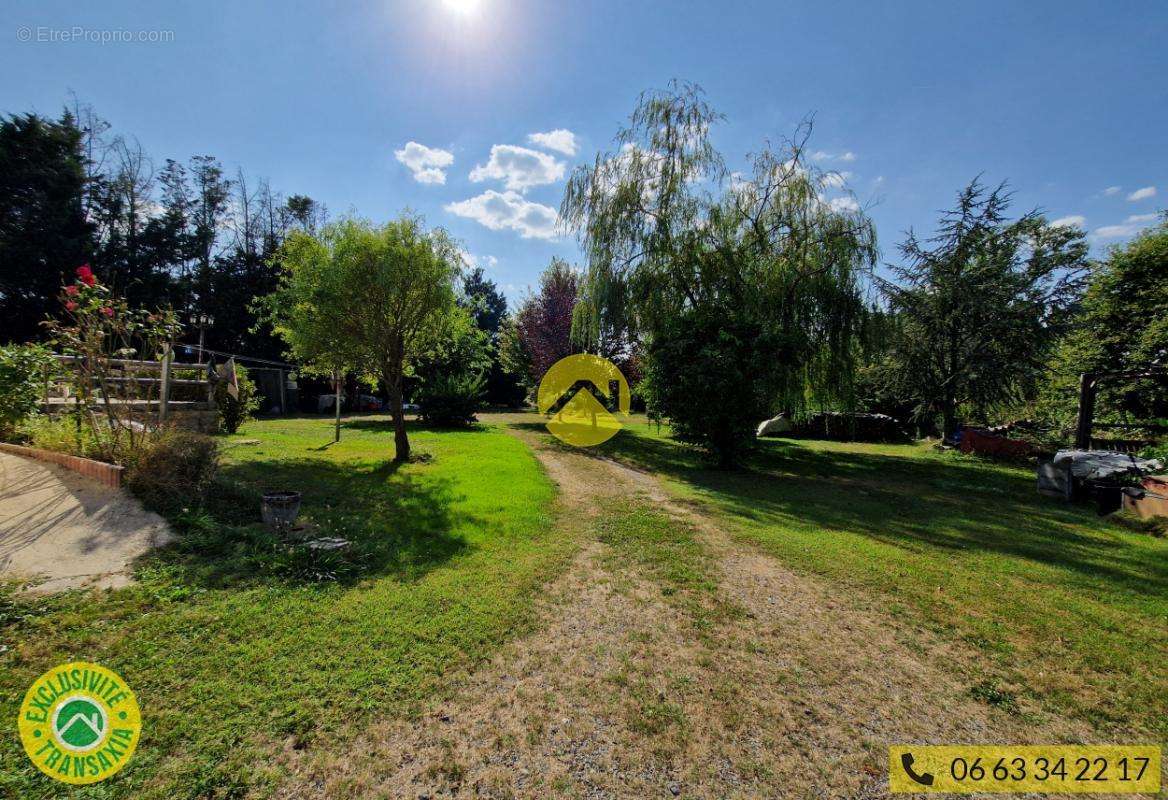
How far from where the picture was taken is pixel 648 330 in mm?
13078

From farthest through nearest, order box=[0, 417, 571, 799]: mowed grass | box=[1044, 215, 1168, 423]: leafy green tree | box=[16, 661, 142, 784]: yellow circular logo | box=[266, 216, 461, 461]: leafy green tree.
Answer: box=[1044, 215, 1168, 423]: leafy green tree
box=[266, 216, 461, 461]: leafy green tree
box=[0, 417, 571, 799]: mowed grass
box=[16, 661, 142, 784]: yellow circular logo

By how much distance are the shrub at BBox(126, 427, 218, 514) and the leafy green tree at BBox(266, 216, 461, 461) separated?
13.9 feet

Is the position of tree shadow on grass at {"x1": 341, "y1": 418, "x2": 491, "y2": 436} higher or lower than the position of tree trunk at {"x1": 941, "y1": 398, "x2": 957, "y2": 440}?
lower

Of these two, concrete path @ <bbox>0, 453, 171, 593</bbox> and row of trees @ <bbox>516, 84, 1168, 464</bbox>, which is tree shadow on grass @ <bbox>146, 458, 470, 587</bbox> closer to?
concrete path @ <bbox>0, 453, 171, 593</bbox>

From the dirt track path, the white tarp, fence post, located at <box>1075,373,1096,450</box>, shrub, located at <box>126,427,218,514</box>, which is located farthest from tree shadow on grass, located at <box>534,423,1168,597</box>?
shrub, located at <box>126,427,218,514</box>

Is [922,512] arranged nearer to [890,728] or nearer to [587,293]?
[890,728]

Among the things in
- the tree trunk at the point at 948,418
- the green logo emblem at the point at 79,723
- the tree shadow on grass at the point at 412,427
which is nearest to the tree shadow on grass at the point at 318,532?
the green logo emblem at the point at 79,723

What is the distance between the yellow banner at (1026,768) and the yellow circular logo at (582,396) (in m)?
14.6

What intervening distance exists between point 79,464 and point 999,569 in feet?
39.3

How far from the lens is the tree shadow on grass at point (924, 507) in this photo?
5.72m

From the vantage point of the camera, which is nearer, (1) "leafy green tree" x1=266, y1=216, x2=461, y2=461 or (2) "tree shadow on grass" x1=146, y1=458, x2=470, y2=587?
(2) "tree shadow on grass" x1=146, y1=458, x2=470, y2=587

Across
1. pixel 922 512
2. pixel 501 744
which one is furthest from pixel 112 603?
pixel 922 512

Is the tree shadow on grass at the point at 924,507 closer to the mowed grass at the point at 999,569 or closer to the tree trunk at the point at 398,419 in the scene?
the mowed grass at the point at 999,569

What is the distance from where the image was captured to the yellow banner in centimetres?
231
